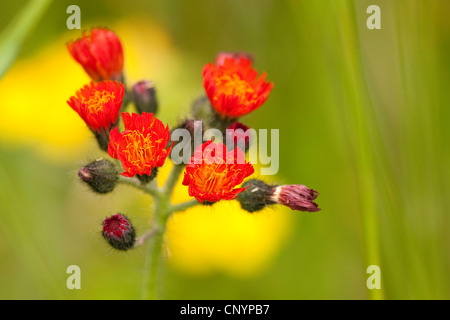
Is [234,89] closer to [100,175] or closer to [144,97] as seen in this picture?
[144,97]

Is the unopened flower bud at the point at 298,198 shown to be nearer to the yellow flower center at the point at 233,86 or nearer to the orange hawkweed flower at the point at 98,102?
the yellow flower center at the point at 233,86

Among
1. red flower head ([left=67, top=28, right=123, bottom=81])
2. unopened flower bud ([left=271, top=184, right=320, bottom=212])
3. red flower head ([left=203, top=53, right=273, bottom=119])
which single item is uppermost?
red flower head ([left=67, top=28, right=123, bottom=81])

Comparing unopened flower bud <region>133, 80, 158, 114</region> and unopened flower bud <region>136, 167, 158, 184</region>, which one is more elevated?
unopened flower bud <region>133, 80, 158, 114</region>

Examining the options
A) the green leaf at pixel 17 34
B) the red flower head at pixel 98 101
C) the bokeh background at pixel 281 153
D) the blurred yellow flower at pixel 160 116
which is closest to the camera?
the green leaf at pixel 17 34

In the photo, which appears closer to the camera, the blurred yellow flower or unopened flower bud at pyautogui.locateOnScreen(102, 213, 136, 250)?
unopened flower bud at pyautogui.locateOnScreen(102, 213, 136, 250)

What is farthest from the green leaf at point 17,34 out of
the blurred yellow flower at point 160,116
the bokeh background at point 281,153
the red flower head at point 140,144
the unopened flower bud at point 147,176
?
the blurred yellow flower at point 160,116

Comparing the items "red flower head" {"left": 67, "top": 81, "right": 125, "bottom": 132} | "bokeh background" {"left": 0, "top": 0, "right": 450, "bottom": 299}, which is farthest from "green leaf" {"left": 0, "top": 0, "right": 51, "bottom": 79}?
"red flower head" {"left": 67, "top": 81, "right": 125, "bottom": 132}

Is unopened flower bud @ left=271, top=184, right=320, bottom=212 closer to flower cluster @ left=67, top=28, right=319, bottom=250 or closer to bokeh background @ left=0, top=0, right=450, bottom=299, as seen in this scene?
flower cluster @ left=67, top=28, right=319, bottom=250

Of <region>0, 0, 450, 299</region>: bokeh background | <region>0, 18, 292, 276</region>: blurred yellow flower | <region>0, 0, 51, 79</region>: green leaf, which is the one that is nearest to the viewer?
<region>0, 0, 51, 79</region>: green leaf
